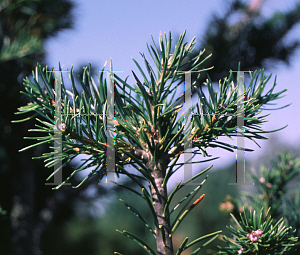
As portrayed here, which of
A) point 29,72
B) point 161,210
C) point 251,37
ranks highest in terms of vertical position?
point 251,37

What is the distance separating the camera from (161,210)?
16 centimetres

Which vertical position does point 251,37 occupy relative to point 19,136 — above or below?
above

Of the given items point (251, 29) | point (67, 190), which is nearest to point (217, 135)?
point (67, 190)

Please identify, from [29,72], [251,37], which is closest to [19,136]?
[29,72]

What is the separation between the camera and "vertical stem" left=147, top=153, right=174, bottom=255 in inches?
6.0

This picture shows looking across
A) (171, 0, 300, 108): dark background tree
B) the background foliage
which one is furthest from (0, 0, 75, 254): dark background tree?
(171, 0, 300, 108): dark background tree

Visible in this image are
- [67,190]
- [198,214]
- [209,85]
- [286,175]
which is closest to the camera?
[209,85]

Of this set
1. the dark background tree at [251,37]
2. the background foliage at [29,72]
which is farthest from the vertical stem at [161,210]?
the dark background tree at [251,37]

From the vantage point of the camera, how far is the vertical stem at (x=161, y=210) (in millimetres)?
152

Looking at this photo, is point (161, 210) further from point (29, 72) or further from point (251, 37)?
point (251, 37)

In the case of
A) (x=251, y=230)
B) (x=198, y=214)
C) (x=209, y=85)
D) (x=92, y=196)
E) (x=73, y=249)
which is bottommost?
(x=198, y=214)

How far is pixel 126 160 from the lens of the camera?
0.17m

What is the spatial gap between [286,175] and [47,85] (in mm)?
288

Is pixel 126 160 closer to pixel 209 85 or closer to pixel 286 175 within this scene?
pixel 209 85
